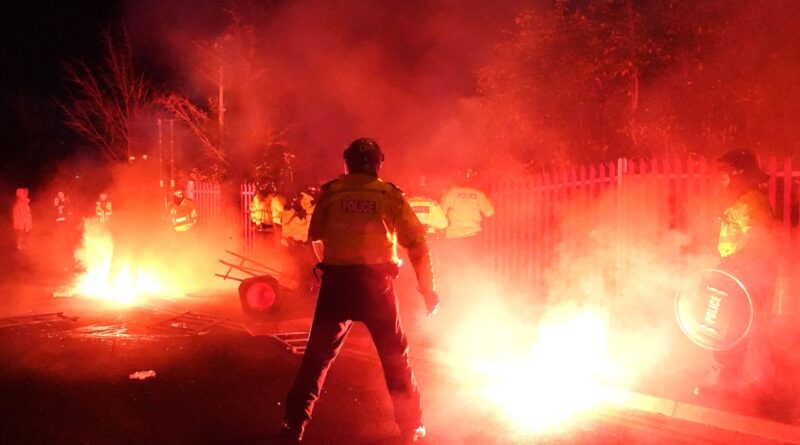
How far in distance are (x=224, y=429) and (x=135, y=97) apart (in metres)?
20.7

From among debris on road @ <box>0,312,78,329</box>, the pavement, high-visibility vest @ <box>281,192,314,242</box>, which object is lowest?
the pavement

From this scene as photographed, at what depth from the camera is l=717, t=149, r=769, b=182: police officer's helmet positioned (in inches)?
203

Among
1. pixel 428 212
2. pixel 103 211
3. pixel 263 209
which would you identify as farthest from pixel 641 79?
pixel 103 211

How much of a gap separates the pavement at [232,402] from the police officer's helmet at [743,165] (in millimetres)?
1652

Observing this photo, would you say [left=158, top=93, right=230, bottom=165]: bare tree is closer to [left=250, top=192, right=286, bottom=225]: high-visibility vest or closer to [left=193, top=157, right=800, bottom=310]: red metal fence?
[left=250, top=192, right=286, bottom=225]: high-visibility vest

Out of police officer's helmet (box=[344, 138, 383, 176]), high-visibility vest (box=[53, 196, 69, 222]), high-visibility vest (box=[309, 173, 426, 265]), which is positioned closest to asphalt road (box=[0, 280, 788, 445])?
high-visibility vest (box=[309, 173, 426, 265])

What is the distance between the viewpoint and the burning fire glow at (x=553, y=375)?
5125 mm

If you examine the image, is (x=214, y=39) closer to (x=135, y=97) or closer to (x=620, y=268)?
(x=135, y=97)

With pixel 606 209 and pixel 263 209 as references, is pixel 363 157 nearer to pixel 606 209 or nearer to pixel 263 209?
pixel 606 209

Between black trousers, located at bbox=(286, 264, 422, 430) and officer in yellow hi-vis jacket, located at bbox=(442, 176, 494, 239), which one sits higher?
officer in yellow hi-vis jacket, located at bbox=(442, 176, 494, 239)

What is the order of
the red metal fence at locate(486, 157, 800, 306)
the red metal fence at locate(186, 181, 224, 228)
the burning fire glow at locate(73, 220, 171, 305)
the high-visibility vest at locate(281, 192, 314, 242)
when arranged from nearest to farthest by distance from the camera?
the red metal fence at locate(486, 157, 800, 306)
the high-visibility vest at locate(281, 192, 314, 242)
the burning fire glow at locate(73, 220, 171, 305)
the red metal fence at locate(186, 181, 224, 228)

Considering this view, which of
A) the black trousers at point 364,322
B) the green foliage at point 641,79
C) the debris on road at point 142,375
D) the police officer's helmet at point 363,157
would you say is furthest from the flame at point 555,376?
the green foliage at point 641,79

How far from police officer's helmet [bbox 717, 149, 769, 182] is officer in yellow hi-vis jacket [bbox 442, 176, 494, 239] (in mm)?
3618

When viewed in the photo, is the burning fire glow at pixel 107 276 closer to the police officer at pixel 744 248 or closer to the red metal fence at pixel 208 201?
the red metal fence at pixel 208 201
